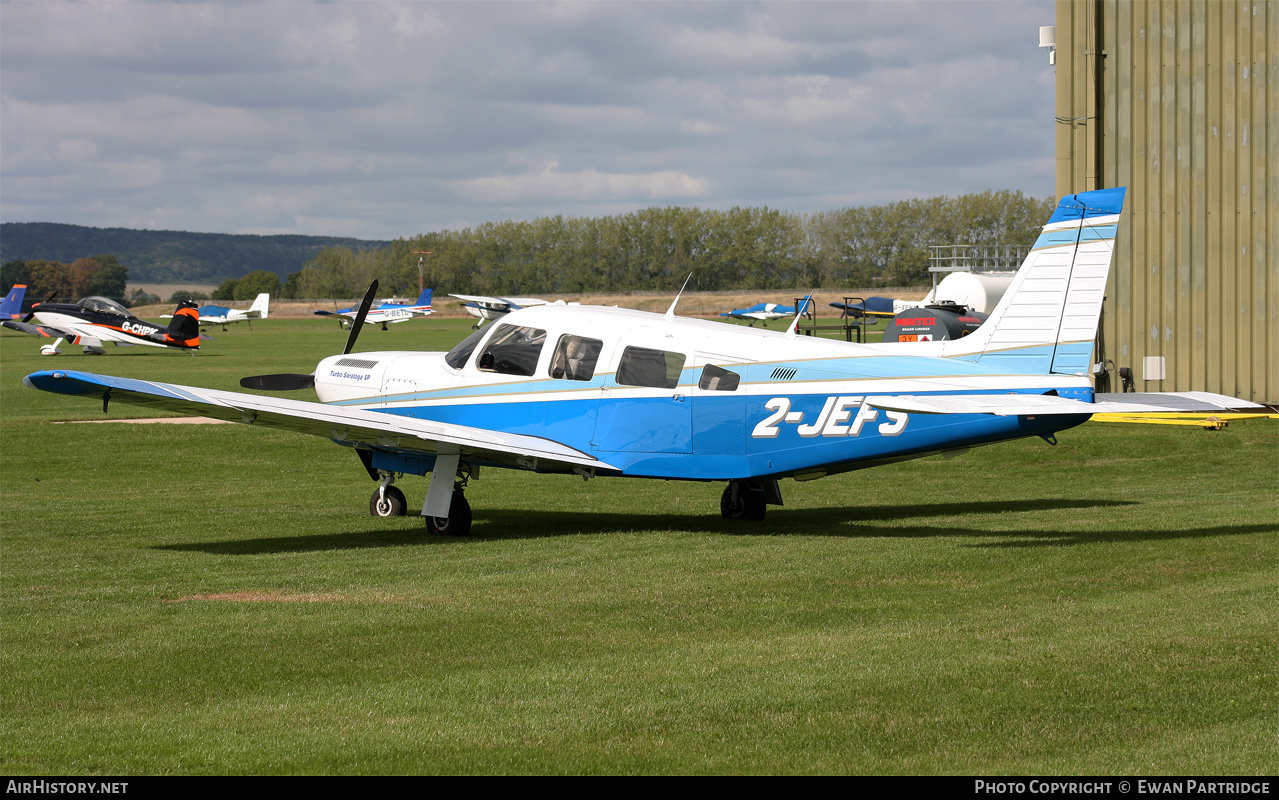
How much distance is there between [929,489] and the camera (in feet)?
51.1

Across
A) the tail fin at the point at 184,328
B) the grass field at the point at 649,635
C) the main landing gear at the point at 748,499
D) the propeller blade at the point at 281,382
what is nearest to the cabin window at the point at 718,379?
the grass field at the point at 649,635

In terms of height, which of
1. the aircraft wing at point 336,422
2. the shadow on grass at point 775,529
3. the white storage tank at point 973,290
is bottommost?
the shadow on grass at point 775,529

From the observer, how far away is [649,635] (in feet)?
24.4

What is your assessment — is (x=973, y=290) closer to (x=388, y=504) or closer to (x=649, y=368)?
(x=388, y=504)

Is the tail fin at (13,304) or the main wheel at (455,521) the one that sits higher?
the tail fin at (13,304)

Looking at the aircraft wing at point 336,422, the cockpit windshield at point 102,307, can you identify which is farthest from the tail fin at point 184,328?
the aircraft wing at point 336,422

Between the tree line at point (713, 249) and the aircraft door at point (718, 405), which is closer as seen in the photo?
the aircraft door at point (718, 405)

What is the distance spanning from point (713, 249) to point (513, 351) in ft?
491

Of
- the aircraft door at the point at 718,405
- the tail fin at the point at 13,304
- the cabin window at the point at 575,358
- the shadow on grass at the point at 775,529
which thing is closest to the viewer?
the shadow on grass at the point at 775,529

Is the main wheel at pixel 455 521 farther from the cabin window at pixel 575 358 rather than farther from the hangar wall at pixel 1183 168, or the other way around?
the hangar wall at pixel 1183 168

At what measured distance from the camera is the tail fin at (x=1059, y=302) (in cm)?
1071

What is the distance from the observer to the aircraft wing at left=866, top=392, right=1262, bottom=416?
9.63 metres

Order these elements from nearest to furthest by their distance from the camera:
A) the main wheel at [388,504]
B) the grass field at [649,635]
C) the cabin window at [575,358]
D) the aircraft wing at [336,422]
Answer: the grass field at [649,635] → the aircraft wing at [336,422] → the cabin window at [575,358] → the main wheel at [388,504]

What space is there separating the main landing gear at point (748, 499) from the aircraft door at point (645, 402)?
1.51m
